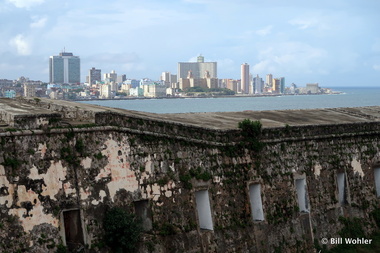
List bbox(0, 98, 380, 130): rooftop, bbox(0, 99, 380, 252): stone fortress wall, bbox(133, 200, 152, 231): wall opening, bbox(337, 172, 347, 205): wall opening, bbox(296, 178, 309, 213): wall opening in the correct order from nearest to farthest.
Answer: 1. bbox(0, 99, 380, 252): stone fortress wall
2. bbox(133, 200, 152, 231): wall opening
3. bbox(0, 98, 380, 130): rooftop
4. bbox(296, 178, 309, 213): wall opening
5. bbox(337, 172, 347, 205): wall opening

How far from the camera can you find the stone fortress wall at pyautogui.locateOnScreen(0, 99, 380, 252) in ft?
44.3

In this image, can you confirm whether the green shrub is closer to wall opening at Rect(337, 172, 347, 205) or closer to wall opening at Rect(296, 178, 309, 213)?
wall opening at Rect(296, 178, 309, 213)

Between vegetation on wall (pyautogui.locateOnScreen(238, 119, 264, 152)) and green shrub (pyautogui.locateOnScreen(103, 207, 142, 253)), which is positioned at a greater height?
vegetation on wall (pyautogui.locateOnScreen(238, 119, 264, 152))

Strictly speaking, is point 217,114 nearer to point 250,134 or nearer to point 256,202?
point 250,134

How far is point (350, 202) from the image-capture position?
69.6 ft

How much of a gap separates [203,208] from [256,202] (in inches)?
81.8

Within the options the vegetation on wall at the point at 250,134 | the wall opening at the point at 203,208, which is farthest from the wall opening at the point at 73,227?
the vegetation on wall at the point at 250,134

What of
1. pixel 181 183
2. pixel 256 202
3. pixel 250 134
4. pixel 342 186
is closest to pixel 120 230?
pixel 181 183

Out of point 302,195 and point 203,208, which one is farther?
point 302,195

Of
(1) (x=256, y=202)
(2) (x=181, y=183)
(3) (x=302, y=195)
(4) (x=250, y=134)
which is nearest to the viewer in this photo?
(2) (x=181, y=183)

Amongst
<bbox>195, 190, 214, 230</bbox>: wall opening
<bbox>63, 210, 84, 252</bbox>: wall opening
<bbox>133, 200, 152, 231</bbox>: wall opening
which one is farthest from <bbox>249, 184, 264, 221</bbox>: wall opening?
<bbox>63, 210, 84, 252</bbox>: wall opening

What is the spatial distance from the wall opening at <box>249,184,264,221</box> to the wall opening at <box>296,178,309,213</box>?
195 centimetres

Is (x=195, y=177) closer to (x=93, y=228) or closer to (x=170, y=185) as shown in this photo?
(x=170, y=185)

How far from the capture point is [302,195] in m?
19.8
